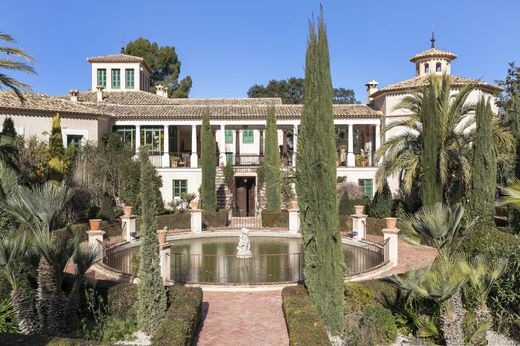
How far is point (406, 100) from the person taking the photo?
67.2 ft

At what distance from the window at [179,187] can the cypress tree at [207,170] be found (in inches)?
157

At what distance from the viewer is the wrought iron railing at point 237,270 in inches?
501

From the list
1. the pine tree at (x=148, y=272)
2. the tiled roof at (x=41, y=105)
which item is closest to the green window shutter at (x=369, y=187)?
the tiled roof at (x=41, y=105)

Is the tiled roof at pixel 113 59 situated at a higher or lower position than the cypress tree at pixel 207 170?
higher

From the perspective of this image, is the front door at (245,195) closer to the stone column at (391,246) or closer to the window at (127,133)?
the window at (127,133)

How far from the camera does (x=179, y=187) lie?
29828 millimetres

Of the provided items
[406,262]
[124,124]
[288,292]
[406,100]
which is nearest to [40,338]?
[288,292]

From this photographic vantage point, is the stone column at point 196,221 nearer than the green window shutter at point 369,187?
Yes

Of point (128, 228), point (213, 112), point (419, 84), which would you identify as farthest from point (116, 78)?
point (419, 84)

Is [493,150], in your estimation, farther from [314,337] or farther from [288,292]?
[314,337]

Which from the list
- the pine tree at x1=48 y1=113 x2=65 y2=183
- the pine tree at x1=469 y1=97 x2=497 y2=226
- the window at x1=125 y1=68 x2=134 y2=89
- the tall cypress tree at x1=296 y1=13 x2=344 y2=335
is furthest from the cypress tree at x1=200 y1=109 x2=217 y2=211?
the tall cypress tree at x1=296 y1=13 x2=344 y2=335

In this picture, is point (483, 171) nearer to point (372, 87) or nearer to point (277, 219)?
point (277, 219)

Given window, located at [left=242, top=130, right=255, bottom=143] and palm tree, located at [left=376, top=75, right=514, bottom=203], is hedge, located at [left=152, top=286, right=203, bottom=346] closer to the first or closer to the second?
palm tree, located at [left=376, top=75, right=514, bottom=203]

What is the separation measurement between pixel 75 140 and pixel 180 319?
23602 millimetres
